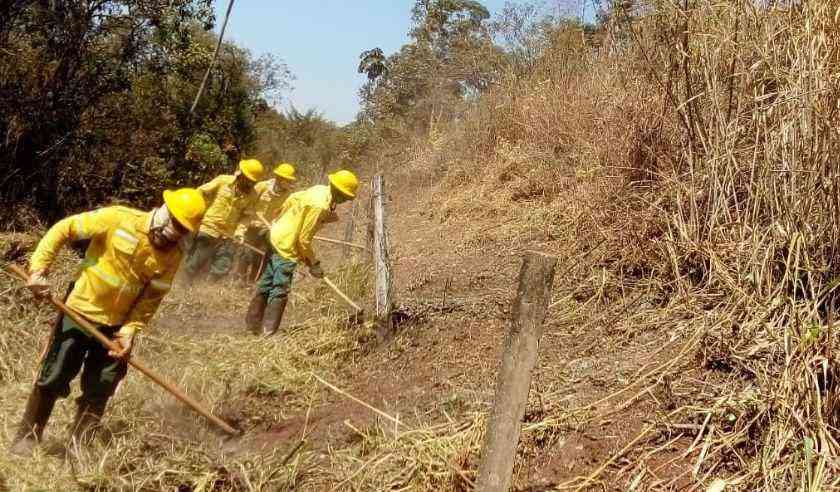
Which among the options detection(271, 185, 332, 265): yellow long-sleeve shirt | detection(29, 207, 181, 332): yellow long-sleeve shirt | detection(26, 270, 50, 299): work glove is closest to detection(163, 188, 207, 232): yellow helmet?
detection(29, 207, 181, 332): yellow long-sleeve shirt

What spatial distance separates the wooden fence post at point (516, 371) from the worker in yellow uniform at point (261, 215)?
5.68 m

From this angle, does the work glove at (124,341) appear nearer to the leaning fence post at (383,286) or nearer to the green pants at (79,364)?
the green pants at (79,364)

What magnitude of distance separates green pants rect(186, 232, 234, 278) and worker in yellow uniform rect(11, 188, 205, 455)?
414 centimetres

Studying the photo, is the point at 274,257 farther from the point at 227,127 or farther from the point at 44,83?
the point at 227,127

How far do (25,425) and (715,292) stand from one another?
4200 mm

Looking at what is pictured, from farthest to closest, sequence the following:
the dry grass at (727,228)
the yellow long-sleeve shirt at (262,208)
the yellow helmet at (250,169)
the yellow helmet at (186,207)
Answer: the yellow long-sleeve shirt at (262,208) → the yellow helmet at (250,169) → the yellow helmet at (186,207) → the dry grass at (727,228)

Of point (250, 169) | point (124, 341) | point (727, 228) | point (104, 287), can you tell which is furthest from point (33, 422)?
point (727, 228)

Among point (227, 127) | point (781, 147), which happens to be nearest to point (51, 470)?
point (781, 147)

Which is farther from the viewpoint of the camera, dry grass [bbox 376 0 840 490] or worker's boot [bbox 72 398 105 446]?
worker's boot [bbox 72 398 105 446]

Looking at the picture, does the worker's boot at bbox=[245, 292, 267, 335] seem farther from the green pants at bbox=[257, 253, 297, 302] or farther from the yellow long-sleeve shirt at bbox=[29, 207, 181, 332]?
the yellow long-sleeve shirt at bbox=[29, 207, 181, 332]

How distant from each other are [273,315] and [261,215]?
90.8 inches

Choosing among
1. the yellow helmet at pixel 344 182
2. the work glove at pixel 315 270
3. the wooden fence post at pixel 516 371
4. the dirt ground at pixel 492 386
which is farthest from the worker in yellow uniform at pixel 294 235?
the wooden fence post at pixel 516 371

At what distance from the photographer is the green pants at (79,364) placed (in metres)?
3.76

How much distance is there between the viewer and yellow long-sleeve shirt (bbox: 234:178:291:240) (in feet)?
26.8
